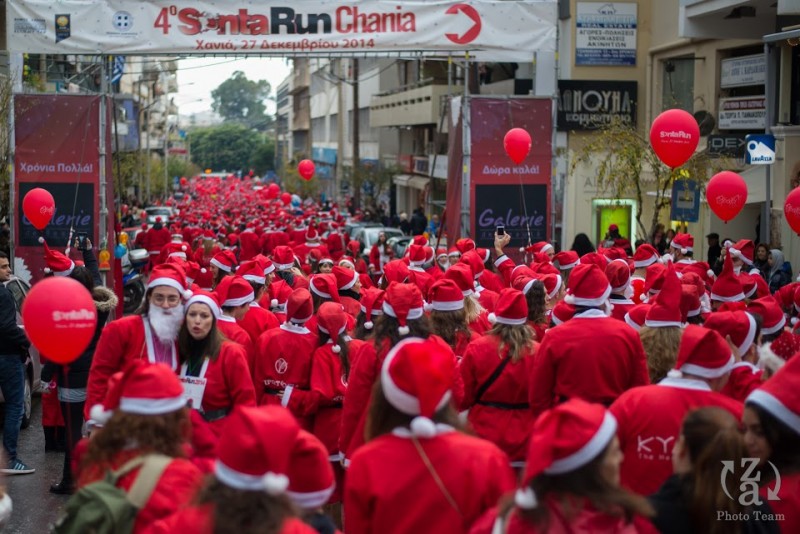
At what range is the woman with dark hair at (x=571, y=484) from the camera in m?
3.57

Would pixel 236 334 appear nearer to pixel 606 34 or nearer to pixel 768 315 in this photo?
pixel 768 315

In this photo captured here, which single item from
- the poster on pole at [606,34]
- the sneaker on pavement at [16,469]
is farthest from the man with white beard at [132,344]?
the poster on pole at [606,34]

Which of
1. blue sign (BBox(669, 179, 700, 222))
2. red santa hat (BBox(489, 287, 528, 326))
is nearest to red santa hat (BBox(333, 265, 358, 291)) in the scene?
red santa hat (BBox(489, 287, 528, 326))

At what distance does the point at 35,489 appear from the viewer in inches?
370

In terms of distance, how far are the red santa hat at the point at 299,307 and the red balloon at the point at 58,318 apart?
5.37 ft

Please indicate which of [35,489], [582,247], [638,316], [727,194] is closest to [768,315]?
[638,316]

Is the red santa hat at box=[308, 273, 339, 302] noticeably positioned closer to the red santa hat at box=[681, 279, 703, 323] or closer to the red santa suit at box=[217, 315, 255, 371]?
the red santa suit at box=[217, 315, 255, 371]

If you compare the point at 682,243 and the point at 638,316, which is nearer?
the point at 638,316

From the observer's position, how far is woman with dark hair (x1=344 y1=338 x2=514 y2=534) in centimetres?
394

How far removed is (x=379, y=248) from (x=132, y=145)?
40.8 meters

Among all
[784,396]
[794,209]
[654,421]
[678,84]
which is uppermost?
[678,84]

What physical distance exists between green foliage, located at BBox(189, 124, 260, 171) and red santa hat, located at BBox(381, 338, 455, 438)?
152444mm

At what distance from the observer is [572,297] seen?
6.57 m

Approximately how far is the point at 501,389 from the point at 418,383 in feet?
8.78
